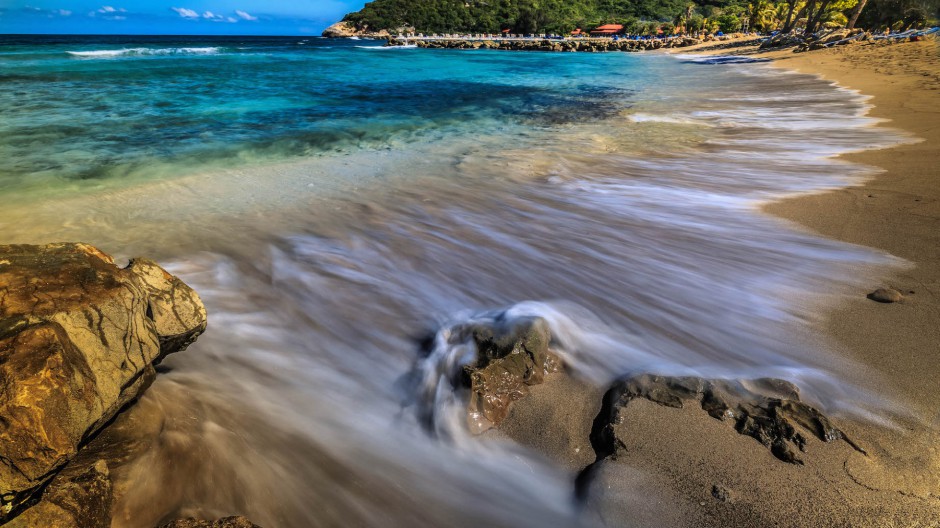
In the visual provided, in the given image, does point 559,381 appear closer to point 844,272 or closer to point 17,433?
point 17,433

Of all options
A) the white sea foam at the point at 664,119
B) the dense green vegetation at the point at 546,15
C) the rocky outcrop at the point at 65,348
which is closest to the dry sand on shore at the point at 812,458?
the rocky outcrop at the point at 65,348

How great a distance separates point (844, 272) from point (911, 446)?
207 centimetres

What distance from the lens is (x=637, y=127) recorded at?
10.4 m

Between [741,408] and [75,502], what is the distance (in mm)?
2969

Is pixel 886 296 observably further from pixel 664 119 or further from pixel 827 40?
pixel 827 40

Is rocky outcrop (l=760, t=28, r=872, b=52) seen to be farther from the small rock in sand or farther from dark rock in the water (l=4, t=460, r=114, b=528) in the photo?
dark rock in the water (l=4, t=460, r=114, b=528)

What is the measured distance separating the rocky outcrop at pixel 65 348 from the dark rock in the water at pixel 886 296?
470 centimetres

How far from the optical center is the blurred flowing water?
2.27m

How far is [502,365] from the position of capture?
2666 mm

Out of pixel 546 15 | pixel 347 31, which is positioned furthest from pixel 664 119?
pixel 347 31

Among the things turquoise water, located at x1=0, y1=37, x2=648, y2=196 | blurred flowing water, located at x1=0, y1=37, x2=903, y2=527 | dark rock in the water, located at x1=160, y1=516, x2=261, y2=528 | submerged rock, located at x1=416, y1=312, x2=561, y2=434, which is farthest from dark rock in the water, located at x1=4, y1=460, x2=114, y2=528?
turquoise water, located at x1=0, y1=37, x2=648, y2=196

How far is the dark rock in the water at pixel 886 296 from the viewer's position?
10.6 ft

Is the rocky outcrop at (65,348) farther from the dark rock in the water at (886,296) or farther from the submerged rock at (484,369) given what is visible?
the dark rock in the water at (886,296)

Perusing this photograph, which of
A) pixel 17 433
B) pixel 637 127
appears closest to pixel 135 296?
pixel 17 433
